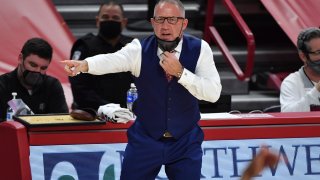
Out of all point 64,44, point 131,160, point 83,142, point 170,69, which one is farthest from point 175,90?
point 64,44

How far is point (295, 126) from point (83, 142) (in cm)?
156

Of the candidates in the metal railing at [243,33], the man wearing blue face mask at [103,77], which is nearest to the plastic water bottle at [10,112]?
the man wearing blue face mask at [103,77]

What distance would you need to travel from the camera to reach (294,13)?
333 inches

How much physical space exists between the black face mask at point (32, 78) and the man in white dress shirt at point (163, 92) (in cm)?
167

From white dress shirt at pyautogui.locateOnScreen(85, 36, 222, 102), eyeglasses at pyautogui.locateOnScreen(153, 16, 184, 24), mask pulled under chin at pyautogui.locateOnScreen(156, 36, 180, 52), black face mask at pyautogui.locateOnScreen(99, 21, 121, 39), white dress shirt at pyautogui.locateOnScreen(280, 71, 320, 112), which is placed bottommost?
white dress shirt at pyautogui.locateOnScreen(280, 71, 320, 112)

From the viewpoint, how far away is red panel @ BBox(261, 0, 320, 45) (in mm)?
8219

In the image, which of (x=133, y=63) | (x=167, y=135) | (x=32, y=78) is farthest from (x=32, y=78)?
(x=167, y=135)

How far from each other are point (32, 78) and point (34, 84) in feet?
0.17

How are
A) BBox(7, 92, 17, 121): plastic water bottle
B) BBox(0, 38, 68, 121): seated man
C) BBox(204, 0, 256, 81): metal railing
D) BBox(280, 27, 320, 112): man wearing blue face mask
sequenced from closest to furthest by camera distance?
BBox(7, 92, 17, 121): plastic water bottle, BBox(0, 38, 68, 121): seated man, BBox(280, 27, 320, 112): man wearing blue face mask, BBox(204, 0, 256, 81): metal railing

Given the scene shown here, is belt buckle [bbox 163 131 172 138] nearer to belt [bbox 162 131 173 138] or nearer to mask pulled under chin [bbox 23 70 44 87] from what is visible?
belt [bbox 162 131 173 138]

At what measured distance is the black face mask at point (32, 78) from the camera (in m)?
5.80

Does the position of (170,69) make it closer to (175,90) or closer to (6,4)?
(175,90)

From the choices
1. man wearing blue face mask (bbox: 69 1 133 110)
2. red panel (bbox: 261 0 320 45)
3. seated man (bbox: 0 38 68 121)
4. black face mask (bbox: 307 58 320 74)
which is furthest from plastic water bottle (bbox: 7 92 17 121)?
red panel (bbox: 261 0 320 45)

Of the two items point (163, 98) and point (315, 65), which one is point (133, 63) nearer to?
point (163, 98)
